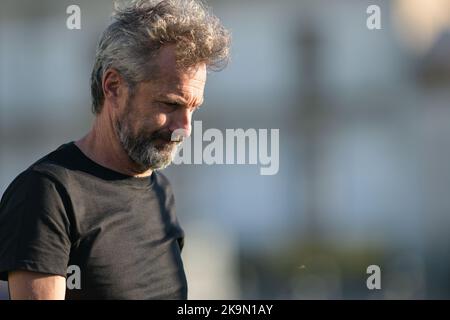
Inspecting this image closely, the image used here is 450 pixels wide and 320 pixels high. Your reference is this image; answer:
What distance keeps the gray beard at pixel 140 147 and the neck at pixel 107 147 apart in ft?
0.08

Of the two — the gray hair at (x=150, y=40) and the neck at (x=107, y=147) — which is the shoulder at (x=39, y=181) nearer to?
the neck at (x=107, y=147)

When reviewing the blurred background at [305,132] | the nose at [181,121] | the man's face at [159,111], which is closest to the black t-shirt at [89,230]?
the man's face at [159,111]

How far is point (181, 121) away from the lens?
2.50m

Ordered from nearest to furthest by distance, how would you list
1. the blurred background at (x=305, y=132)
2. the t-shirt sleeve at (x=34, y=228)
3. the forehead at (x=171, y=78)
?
the t-shirt sleeve at (x=34, y=228)
the forehead at (x=171, y=78)
the blurred background at (x=305, y=132)

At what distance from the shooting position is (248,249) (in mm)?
7965

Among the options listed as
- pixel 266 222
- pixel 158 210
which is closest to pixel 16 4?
pixel 266 222

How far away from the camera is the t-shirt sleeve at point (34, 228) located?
2.13m

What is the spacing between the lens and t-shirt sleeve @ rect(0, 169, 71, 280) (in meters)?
2.13

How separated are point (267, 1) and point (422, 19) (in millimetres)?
1563

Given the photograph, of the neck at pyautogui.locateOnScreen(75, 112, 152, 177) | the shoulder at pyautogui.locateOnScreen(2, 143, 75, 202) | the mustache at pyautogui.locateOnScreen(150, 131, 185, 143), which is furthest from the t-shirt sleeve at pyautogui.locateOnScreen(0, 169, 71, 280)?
the mustache at pyautogui.locateOnScreen(150, 131, 185, 143)

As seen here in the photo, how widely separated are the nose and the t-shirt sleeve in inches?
17.5

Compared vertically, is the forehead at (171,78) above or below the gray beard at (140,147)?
above

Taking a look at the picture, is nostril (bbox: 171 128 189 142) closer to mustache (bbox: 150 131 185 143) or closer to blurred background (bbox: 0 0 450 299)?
→ mustache (bbox: 150 131 185 143)
